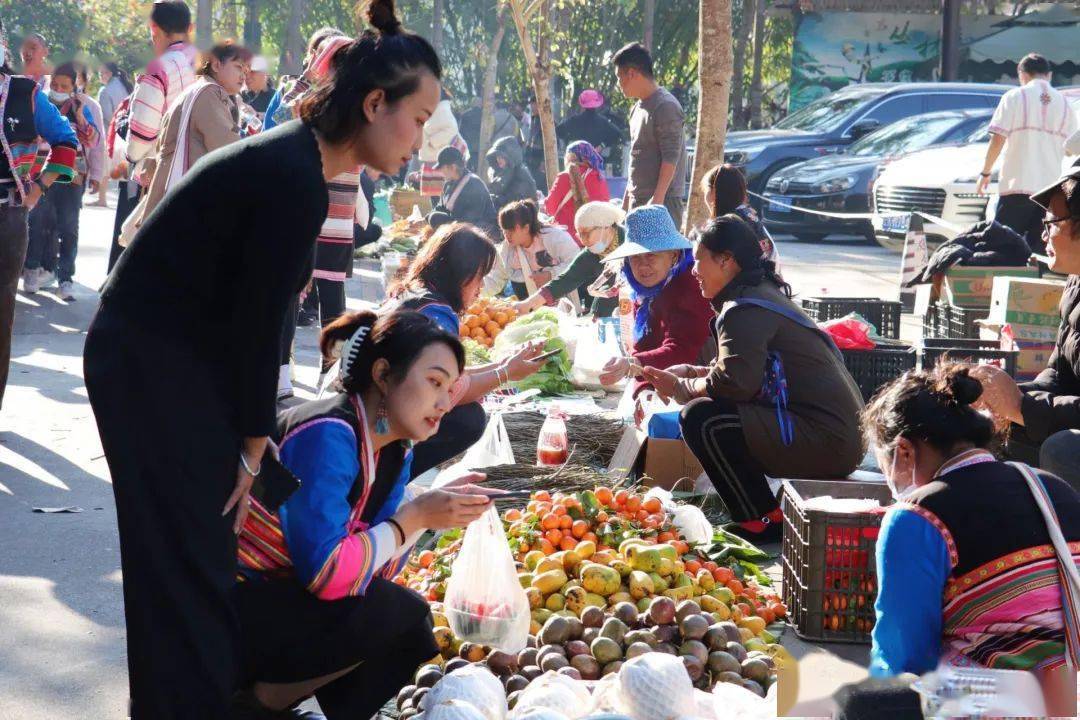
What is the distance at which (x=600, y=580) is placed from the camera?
4.09 metres

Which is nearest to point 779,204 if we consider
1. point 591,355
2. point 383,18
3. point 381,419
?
point 591,355

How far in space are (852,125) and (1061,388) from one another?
47.9 ft

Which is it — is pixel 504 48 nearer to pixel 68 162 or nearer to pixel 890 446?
pixel 68 162

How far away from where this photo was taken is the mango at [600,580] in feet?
13.4

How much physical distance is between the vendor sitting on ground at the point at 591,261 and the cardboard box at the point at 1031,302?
101 inches

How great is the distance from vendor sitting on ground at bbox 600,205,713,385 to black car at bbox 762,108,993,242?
10.4m

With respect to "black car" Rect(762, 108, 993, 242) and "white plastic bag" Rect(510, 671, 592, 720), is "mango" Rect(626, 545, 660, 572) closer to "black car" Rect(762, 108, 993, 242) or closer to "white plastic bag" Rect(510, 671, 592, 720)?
"white plastic bag" Rect(510, 671, 592, 720)

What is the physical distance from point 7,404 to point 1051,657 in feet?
20.4

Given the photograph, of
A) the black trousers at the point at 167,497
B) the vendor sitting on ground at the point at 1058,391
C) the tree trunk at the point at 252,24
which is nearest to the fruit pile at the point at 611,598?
the black trousers at the point at 167,497

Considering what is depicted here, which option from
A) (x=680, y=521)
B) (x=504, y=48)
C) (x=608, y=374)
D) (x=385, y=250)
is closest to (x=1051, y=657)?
(x=680, y=521)

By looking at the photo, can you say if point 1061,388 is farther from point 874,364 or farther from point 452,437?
point 452,437

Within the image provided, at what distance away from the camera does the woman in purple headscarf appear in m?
11.3

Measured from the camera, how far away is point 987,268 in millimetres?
8094

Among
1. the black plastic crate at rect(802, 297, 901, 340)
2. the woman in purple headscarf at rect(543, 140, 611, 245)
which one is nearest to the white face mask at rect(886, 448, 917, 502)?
the black plastic crate at rect(802, 297, 901, 340)
